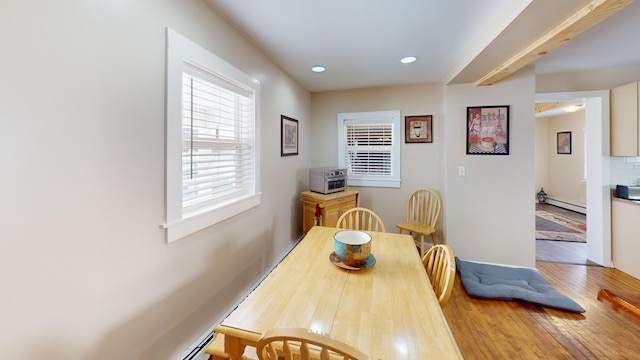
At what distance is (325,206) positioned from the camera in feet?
9.68

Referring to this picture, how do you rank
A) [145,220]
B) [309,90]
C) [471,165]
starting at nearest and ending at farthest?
[145,220]
[471,165]
[309,90]

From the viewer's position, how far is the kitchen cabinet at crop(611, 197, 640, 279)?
269 centimetres

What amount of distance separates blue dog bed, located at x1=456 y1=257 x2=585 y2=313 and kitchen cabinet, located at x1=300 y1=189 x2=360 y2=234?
4.95 ft

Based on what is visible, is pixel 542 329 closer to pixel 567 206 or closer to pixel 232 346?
pixel 232 346

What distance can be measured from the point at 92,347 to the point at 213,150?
4.12 feet

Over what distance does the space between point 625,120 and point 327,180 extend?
11.1 ft

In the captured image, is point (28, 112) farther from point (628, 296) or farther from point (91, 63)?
point (628, 296)

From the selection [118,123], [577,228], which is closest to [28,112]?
[118,123]

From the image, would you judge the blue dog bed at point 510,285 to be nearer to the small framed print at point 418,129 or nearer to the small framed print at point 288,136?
the small framed print at point 418,129

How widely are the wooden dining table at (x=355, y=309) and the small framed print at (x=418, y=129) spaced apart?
8.10 feet

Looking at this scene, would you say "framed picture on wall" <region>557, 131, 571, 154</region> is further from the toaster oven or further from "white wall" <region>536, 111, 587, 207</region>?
the toaster oven

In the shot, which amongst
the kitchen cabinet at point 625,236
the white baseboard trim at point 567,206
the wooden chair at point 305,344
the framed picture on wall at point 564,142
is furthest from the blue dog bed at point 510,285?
the framed picture on wall at point 564,142

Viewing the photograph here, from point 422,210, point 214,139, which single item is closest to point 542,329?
point 422,210

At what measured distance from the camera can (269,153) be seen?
2.66 m
